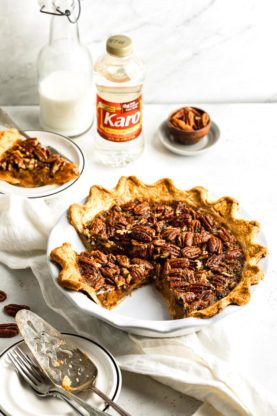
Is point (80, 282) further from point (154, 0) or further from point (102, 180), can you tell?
point (154, 0)

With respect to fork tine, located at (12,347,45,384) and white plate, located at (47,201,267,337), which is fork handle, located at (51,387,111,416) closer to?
fork tine, located at (12,347,45,384)

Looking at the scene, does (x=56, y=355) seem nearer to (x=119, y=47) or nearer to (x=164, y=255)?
(x=164, y=255)

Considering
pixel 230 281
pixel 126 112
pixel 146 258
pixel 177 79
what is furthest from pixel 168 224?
pixel 177 79

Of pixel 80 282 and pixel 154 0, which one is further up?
pixel 154 0

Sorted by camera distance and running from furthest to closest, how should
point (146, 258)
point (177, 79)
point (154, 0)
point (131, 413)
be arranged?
point (177, 79), point (154, 0), point (146, 258), point (131, 413)

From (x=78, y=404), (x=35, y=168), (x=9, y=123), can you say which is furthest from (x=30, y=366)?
(x=9, y=123)

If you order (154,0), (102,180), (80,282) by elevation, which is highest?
(154,0)

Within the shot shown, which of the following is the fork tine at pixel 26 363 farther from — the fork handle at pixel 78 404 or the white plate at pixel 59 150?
the white plate at pixel 59 150
